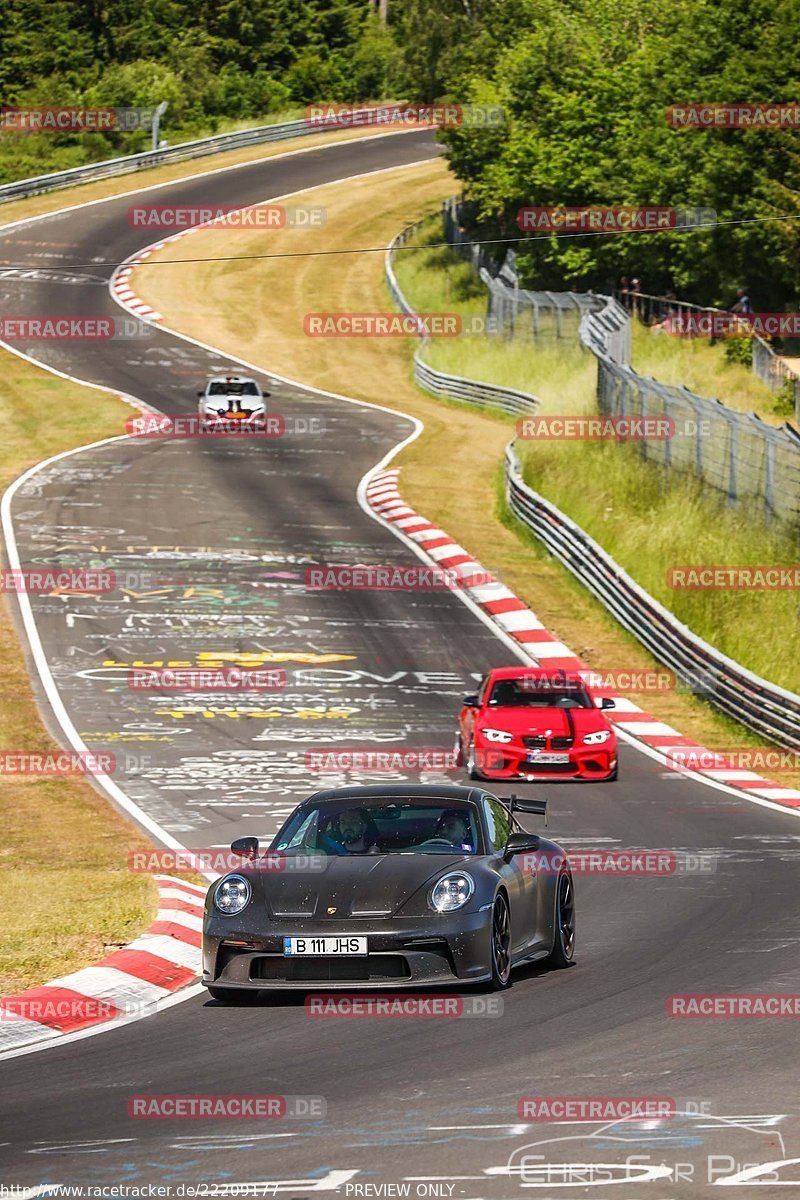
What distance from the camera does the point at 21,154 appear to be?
89.2m

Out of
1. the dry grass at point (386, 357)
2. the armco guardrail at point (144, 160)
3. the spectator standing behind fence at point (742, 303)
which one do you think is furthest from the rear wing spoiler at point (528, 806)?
the armco guardrail at point (144, 160)

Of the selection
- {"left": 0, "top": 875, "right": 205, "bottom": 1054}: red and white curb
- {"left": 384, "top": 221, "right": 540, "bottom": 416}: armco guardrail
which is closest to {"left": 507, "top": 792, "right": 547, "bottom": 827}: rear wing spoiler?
{"left": 0, "top": 875, "right": 205, "bottom": 1054}: red and white curb

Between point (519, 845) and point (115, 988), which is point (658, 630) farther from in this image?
point (115, 988)

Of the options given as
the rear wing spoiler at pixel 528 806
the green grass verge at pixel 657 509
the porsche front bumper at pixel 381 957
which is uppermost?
the porsche front bumper at pixel 381 957

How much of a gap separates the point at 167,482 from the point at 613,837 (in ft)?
86.1

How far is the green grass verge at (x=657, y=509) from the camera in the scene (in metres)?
28.8

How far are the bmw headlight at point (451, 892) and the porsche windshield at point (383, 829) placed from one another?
543 mm

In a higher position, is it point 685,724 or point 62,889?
point 62,889

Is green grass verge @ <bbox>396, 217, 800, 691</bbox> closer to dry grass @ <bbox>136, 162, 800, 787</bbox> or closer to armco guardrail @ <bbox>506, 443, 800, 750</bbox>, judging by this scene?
armco guardrail @ <bbox>506, 443, 800, 750</bbox>

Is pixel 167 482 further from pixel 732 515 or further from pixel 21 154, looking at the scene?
pixel 21 154

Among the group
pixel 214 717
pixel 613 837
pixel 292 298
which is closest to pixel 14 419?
pixel 292 298

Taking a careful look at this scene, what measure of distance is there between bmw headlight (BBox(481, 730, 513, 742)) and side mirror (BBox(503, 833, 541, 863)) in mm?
10233

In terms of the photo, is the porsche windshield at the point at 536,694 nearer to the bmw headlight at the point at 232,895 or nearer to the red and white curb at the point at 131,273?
the bmw headlight at the point at 232,895

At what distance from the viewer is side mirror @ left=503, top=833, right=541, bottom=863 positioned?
11.6 meters
